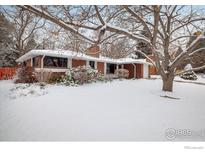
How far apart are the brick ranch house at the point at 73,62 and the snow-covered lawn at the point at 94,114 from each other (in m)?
0.25

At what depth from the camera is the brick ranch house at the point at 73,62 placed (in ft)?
7.79

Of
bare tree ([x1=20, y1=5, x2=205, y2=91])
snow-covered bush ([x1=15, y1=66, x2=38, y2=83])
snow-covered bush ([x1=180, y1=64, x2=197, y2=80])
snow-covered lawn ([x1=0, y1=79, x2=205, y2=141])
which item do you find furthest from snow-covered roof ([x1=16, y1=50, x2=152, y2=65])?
snow-covered bush ([x1=180, y1=64, x2=197, y2=80])

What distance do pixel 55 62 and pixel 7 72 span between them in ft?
1.61

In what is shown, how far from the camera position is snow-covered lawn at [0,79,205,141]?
2.12 m

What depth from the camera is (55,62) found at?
7.97ft

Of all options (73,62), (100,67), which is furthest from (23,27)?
(100,67)

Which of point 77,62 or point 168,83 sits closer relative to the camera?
point 168,83

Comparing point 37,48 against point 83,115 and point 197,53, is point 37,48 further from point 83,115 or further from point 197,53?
point 197,53

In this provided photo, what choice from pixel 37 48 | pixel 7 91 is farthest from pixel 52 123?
pixel 37 48

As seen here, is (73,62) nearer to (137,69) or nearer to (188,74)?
(137,69)

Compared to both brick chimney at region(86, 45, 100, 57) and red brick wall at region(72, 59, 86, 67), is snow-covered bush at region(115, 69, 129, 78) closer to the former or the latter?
brick chimney at region(86, 45, 100, 57)

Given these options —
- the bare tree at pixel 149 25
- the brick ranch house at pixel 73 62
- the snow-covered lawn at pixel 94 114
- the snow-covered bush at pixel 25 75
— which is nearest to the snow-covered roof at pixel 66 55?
the brick ranch house at pixel 73 62

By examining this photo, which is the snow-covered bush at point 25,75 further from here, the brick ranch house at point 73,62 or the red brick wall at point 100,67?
the red brick wall at point 100,67
